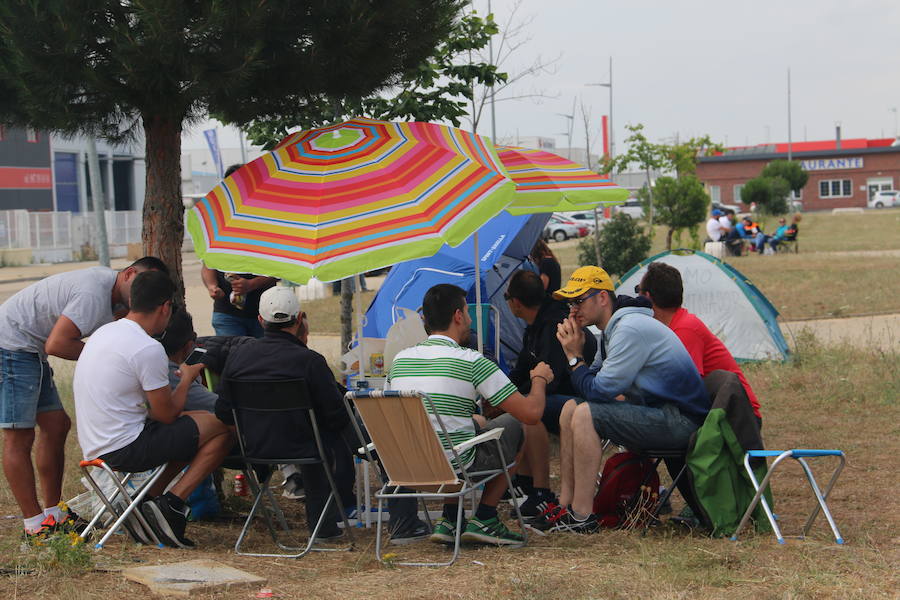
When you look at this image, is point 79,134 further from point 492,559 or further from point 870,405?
point 870,405

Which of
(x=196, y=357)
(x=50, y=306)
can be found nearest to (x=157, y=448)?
(x=196, y=357)

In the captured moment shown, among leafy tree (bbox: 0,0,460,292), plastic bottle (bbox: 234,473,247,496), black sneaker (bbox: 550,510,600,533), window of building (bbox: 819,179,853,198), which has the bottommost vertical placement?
plastic bottle (bbox: 234,473,247,496)

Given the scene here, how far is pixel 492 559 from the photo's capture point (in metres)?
4.73

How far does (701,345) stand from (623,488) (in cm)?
92

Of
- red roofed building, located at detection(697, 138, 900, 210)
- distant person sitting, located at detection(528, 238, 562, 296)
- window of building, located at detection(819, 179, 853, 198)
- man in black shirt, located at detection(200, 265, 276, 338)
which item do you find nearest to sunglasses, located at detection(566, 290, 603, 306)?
man in black shirt, located at detection(200, 265, 276, 338)

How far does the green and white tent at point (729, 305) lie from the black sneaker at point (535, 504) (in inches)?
199

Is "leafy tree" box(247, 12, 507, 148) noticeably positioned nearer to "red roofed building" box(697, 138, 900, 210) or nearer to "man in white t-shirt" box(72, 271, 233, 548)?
"man in white t-shirt" box(72, 271, 233, 548)

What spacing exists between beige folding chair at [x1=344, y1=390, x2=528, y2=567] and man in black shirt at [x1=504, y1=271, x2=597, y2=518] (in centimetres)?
56

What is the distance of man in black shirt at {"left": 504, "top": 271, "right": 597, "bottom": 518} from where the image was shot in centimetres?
561

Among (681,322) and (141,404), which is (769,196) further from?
(141,404)

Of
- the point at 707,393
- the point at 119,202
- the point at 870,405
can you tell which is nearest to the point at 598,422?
the point at 707,393

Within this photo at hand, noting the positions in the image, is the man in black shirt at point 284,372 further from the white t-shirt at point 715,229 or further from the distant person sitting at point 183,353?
the white t-shirt at point 715,229

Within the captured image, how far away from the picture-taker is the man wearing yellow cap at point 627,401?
16.6 feet

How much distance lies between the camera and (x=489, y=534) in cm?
496
